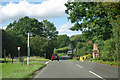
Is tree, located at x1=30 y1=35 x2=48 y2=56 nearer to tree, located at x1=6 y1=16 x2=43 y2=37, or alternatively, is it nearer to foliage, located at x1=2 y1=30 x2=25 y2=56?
foliage, located at x1=2 y1=30 x2=25 y2=56

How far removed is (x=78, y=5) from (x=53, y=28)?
57.4 m

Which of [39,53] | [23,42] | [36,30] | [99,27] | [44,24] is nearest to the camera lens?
[99,27]

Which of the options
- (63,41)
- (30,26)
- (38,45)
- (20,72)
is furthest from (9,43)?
(63,41)

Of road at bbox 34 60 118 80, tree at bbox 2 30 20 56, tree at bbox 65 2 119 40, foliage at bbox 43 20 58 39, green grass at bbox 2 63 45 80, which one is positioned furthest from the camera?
foliage at bbox 43 20 58 39

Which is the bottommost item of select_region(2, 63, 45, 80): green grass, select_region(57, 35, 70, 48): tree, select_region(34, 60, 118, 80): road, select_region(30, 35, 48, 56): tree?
select_region(34, 60, 118, 80): road

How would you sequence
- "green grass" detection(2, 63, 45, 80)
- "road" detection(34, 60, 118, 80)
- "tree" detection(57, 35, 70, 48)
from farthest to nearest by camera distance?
"tree" detection(57, 35, 70, 48) < "road" detection(34, 60, 118, 80) < "green grass" detection(2, 63, 45, 80)

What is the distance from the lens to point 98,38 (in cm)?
3578

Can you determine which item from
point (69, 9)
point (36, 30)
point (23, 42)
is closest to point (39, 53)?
point (23, 42)

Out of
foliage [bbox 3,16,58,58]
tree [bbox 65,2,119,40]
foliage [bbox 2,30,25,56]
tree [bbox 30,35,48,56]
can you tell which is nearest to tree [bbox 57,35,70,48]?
foliage [bbox 3,16,58,58]

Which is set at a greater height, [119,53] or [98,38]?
[98,38]

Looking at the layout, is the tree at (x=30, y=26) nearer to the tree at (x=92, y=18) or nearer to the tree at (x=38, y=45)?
the tree at (x=38, y=45)

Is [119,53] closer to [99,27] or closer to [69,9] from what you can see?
[99,27]

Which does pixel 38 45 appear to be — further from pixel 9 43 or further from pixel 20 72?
pixel 20 72

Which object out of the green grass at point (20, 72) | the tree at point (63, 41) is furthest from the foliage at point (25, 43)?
the tree at point (63, 41)
